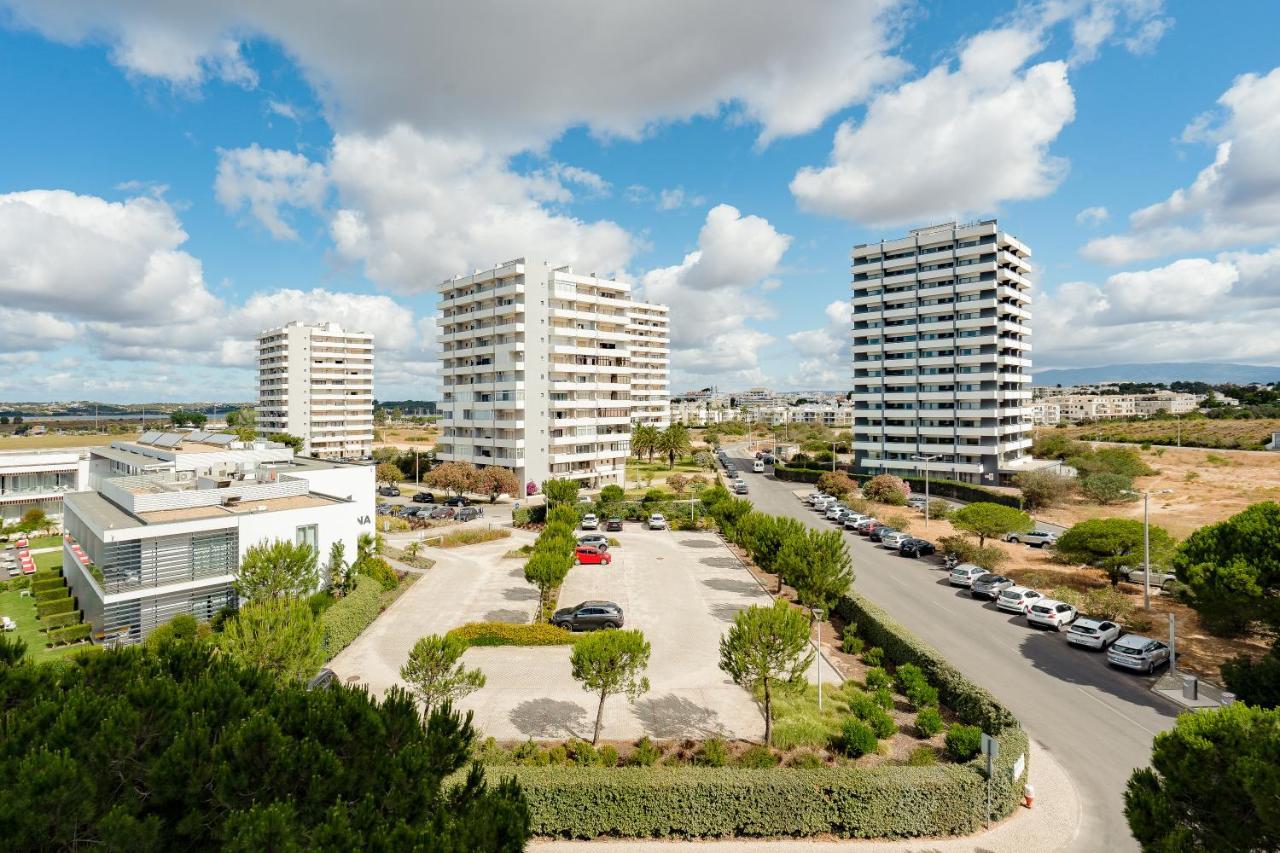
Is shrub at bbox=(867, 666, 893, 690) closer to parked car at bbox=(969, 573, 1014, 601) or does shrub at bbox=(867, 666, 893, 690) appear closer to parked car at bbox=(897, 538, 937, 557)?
parked car at bbox=(969, 573, 1014, 601)

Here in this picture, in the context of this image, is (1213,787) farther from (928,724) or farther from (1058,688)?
(1058,688)

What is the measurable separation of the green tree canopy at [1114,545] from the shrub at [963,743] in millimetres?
22266

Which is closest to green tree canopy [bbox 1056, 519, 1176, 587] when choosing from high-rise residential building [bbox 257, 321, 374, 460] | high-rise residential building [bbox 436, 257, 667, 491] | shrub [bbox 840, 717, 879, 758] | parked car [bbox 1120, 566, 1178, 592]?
parked car [bbox 1120, 566, 1178, 592]

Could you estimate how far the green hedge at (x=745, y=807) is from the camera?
15.4 metres

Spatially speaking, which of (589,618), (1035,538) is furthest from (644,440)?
(589,618)

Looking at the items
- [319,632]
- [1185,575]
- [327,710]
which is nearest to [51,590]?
[319,632]

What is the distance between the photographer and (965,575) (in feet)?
119

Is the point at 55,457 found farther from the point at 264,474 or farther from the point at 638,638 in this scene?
the point at 638,638

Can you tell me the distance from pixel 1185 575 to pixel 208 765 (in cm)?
3352

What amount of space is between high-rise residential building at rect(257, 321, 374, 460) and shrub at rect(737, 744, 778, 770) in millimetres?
106742

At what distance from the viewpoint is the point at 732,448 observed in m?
140

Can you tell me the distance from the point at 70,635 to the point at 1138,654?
46577 mm

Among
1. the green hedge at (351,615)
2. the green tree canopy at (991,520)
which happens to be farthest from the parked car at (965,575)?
the green hedge at (351,615)

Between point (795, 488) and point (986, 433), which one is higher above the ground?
point (986, 433)
